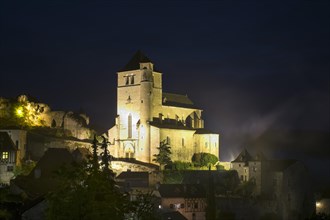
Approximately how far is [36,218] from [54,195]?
14.7m

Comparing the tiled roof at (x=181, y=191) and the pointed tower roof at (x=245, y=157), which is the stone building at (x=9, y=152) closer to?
the tiled roof at (x=181, y=191)

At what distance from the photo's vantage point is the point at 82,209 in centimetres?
2886

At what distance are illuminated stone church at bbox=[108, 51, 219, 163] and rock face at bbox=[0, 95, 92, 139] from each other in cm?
494

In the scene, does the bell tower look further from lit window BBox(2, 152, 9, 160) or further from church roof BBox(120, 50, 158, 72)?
lit window BBox(2, 152, 9, 160)

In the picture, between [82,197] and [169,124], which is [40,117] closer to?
[169,124]

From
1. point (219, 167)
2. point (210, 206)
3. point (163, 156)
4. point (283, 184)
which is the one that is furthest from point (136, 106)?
point (283, 184)

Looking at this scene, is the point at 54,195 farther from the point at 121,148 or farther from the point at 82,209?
the point at 121,148

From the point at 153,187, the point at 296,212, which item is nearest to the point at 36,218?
the point at 153,187

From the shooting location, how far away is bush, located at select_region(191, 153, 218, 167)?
94.1 meters

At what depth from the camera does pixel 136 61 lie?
98625 mm

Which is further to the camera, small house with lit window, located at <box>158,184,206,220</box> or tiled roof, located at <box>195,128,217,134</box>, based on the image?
tiled roof, located at <box>195,128,217,134</box>

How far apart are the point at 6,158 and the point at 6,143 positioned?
1818 millimetres

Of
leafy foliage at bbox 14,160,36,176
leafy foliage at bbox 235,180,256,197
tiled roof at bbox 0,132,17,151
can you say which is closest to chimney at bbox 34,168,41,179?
leafy foliage at bbox 14,160,36,176

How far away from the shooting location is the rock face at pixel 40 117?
92.8 meters
